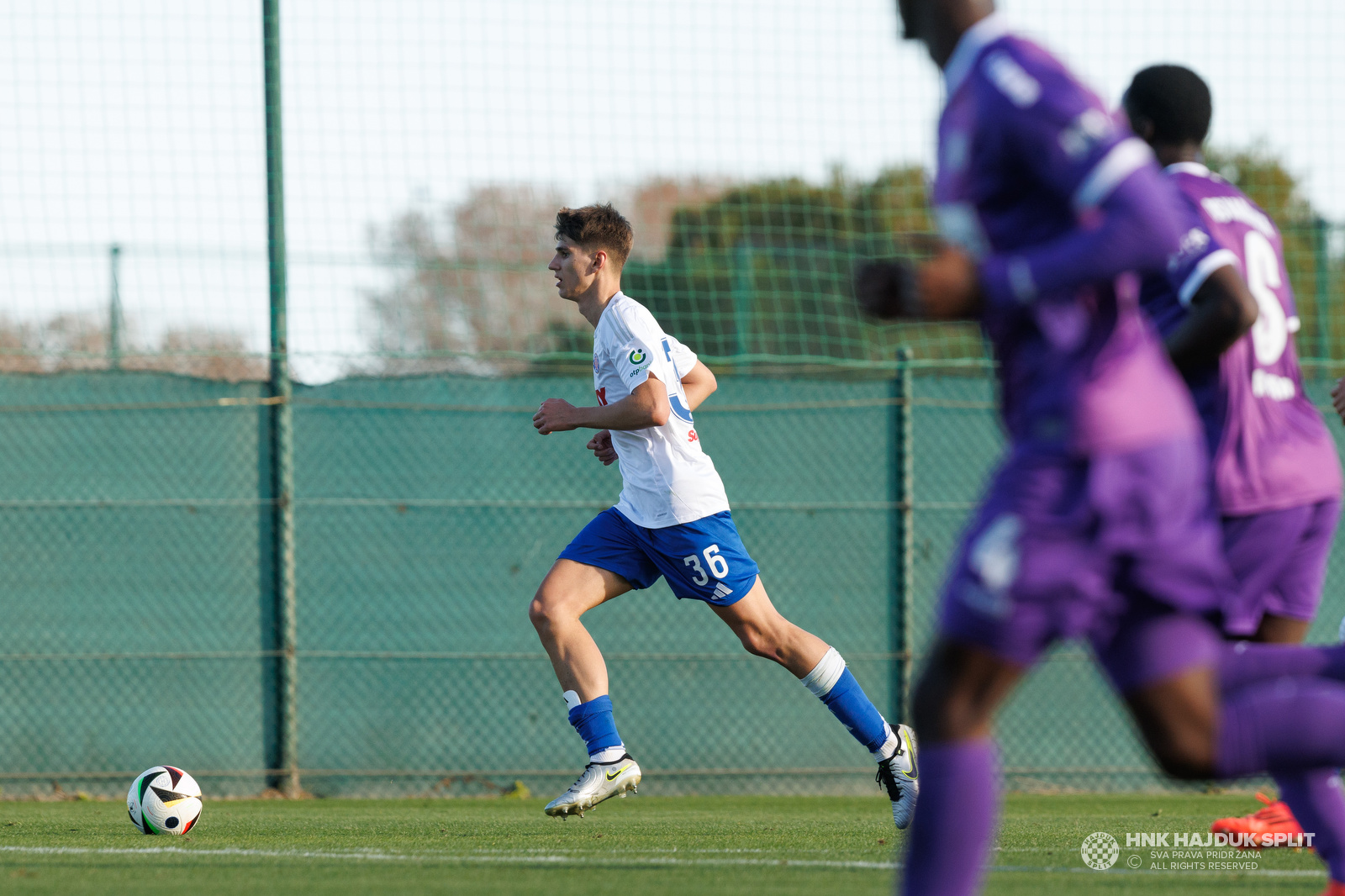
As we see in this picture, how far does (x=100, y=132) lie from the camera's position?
29.4 ft

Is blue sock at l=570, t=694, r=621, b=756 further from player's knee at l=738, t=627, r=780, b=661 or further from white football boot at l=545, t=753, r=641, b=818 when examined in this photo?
player's knee at l=738, t=627, r=780, b=661

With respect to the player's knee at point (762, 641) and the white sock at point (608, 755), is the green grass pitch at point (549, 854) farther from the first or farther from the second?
the player's knee at point (762, 641)

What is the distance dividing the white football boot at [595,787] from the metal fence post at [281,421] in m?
3.56

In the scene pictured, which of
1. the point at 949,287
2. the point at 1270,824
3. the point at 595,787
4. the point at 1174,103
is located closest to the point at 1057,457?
the point at 949,287

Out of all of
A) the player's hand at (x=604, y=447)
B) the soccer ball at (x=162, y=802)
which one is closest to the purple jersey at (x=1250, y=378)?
the player's hand at (x=604, y=447)

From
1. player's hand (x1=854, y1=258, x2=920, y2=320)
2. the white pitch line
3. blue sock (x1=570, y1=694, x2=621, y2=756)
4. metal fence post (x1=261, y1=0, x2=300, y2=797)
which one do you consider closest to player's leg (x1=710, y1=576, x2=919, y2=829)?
blue sock (x1=570, y1=694, x2=621, y2=756)

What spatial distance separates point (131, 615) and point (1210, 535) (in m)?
7.23

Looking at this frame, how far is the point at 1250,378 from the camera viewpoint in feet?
12.3

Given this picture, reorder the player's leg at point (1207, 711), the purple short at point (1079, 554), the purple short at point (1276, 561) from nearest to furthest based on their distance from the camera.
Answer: the purple short at point (1079, 554) → the player's leg at point (1207, 711) → the purple short at point (1276, 561)

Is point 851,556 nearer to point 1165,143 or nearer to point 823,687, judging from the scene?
point 823,687

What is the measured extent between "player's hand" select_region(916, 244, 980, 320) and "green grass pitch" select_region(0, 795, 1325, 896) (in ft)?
6.41

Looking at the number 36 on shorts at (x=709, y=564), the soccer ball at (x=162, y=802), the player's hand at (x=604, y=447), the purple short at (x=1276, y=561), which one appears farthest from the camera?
the player's hand at (x=604, y=447)

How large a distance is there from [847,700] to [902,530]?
11.9 feet

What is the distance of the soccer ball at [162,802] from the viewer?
5.43 metres
